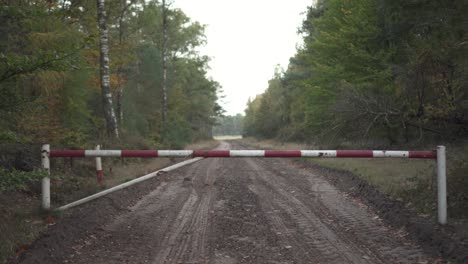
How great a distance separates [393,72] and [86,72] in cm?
1304

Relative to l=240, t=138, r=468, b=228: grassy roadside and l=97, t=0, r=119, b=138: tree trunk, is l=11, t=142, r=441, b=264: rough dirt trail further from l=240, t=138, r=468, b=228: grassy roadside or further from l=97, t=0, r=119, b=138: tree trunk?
l=97, t=0, r=119, b=138: tree trunk

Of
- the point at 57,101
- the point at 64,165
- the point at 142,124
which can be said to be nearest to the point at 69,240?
the point at 64,165

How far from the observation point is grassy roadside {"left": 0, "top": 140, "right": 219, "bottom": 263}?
6.04 metres

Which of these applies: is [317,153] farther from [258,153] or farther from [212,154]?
[212,154]

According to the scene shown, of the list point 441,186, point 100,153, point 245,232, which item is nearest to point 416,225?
point 441,186

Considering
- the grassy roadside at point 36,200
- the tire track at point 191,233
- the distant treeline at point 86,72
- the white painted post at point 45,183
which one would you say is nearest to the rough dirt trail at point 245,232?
the tire track at point 191,233

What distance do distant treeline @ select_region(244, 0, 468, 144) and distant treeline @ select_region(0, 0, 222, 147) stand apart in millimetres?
8907

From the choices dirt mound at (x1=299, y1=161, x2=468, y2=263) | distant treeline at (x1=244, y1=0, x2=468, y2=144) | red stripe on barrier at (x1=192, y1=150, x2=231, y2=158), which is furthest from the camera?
distant treeline at (x1=244, y1=0, x2=468, y2=144)

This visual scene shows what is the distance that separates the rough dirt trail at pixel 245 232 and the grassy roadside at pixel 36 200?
2.02 feet

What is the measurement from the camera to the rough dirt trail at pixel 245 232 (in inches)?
230

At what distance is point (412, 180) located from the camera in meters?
10.5

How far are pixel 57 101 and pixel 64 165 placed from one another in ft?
21.8

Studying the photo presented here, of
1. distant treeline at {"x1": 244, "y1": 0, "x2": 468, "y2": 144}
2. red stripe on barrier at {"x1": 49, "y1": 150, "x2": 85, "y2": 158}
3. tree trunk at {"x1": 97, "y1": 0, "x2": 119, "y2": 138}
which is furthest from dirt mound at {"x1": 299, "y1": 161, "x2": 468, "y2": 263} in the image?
tree trunk at {"x1": 97, "y1": 0, "x2": 119, "y2": 138}

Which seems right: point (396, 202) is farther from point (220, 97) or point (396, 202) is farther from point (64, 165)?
point (220, 97)
